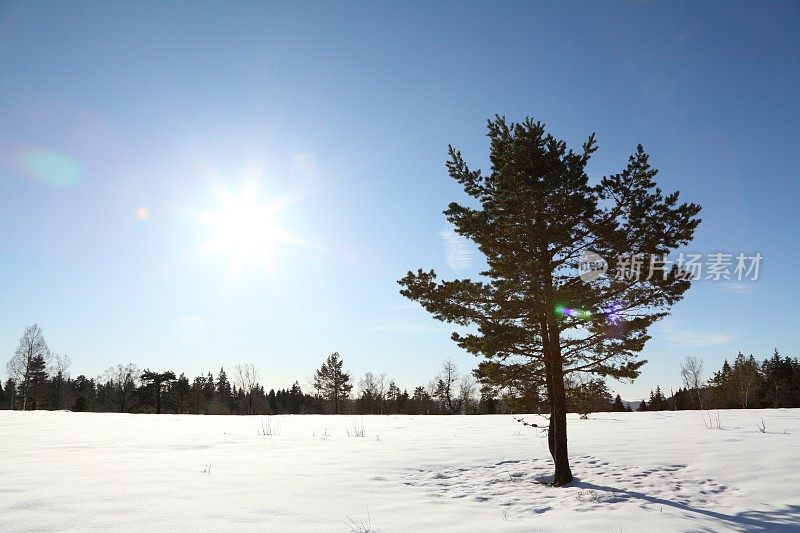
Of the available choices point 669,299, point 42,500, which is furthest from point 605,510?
point 42,500

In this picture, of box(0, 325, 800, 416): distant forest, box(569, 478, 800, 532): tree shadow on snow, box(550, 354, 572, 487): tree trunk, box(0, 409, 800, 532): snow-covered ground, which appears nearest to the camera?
box(569, 478, 800, 532): tree shadow on snow

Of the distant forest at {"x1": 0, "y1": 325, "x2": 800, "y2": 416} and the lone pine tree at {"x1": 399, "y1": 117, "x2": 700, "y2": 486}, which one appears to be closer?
the lone pine tree at {"x1": 399, "y1": 117, "x2": 700, "y2": 486}

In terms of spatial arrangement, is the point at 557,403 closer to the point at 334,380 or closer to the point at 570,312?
the point at 570,312

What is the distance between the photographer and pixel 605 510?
734 cm

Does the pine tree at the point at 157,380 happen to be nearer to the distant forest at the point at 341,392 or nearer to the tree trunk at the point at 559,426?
the distant forest at the point at 341,392

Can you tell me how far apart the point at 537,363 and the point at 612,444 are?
5.26 metres

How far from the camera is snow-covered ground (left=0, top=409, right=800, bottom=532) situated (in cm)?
634

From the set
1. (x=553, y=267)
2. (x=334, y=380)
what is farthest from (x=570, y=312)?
(x=334, y=380)

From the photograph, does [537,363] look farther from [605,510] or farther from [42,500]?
[42,500]

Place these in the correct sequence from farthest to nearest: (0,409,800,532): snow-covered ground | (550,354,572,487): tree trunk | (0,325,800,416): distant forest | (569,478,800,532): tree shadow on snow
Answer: (0,325,800,416): distant forest
(550,354,572,487): tree trunk
(0,409,800,532): snow-covered ground
(569,478,800,532): tree shadow on snow

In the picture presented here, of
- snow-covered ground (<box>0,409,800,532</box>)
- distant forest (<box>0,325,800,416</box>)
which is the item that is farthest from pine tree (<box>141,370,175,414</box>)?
snow-covered ground (<box>0,409,800,532</box>)

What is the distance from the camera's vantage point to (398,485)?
916cm

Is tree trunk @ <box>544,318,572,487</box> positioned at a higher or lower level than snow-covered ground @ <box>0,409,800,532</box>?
higher

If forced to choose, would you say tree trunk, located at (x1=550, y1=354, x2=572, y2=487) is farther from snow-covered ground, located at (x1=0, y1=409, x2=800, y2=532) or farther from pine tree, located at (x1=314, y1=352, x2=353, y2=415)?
pine tree, located at (x1=314, y1=352, x2=353, y2=415)
